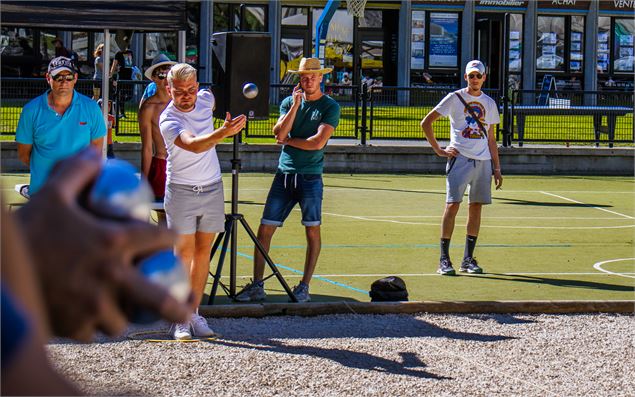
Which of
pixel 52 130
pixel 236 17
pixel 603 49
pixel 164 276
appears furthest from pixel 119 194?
pixel 603 49

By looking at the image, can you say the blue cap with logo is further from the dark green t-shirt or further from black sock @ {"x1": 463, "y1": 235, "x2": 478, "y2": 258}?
black sock @ {"x1": 463, "y1": 235, "x2": 478, "y2": 258}

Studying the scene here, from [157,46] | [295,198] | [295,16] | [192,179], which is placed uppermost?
[295,16]

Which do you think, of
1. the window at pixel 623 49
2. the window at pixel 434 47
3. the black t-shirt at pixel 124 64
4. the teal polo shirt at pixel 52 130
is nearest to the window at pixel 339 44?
the window at pixel 434 47

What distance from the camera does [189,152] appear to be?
26.5 ft

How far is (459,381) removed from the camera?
697cm

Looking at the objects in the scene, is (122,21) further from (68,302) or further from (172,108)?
(68,302)

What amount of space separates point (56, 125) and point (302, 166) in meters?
2.11

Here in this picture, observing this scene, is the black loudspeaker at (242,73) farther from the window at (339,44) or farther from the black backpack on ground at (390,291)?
the window at (339,44)

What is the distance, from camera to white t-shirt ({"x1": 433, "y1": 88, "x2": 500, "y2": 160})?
11.2 meters

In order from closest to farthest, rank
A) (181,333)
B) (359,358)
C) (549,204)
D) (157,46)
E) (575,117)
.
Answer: (359,358), (181,333), (549,204), (575,117), (157,46)

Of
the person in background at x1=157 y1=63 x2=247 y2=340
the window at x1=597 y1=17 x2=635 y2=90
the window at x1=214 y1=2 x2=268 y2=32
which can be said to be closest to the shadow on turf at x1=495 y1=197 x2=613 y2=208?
the person in background at x1=157 y1=63 x2=247 y2=340

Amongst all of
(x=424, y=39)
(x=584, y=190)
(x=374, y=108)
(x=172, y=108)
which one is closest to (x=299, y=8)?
(x=424, y=39)

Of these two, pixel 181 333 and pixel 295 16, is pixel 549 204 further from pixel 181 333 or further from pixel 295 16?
pixel 295 16

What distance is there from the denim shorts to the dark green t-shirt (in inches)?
2.6
